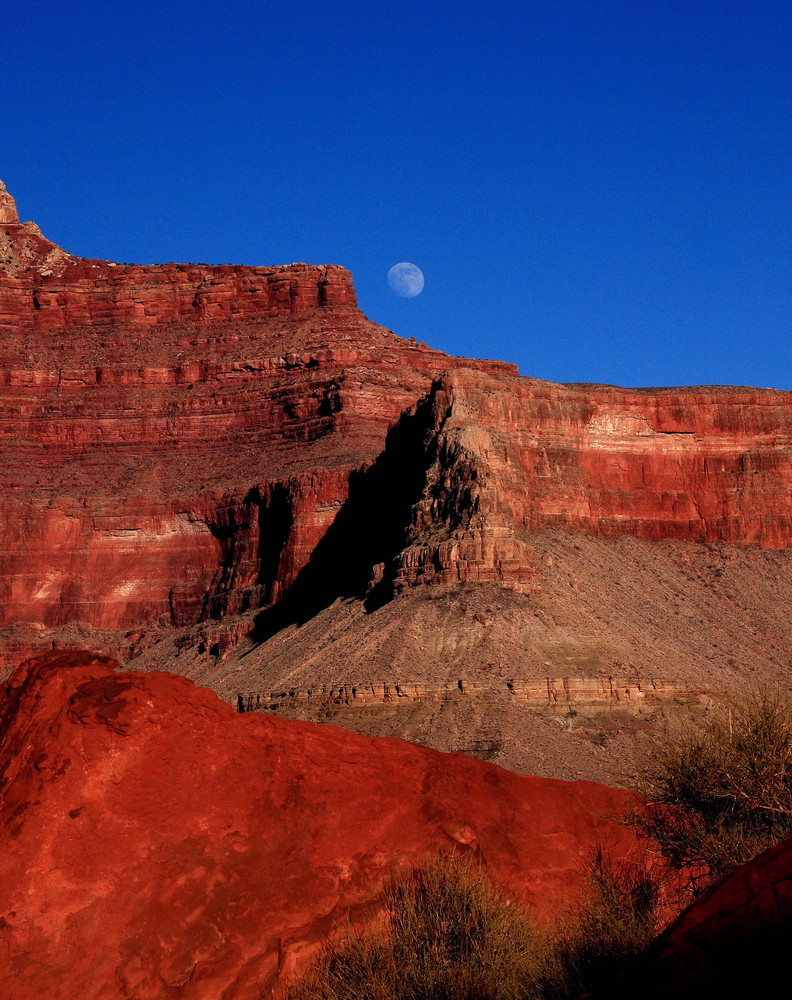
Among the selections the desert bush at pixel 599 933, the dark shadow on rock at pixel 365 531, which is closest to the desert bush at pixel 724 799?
the desert bush at pixel 599 933

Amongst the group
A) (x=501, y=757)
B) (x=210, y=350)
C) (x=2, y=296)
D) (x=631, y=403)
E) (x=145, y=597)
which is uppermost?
(x=2, y=296)

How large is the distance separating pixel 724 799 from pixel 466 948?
5.62 m

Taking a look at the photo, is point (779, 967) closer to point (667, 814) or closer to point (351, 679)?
point (667, 814)

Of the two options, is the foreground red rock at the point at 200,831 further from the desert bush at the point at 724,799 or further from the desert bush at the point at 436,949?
the desert bush at the point at 724,799

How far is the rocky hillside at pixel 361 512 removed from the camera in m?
50.3

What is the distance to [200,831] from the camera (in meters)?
14.5

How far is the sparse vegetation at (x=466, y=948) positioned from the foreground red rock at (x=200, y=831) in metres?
0.44

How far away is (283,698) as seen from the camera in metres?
49.7

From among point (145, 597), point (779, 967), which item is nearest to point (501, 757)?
point (779, 967)

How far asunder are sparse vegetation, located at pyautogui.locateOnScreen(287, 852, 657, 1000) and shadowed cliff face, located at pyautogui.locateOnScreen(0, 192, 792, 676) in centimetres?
4039

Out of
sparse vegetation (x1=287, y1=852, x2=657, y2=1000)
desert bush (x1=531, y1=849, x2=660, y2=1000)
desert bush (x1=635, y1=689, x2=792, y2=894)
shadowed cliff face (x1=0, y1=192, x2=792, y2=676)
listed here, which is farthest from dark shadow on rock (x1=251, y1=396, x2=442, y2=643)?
sparse vegetation (x1=287, y1=852, x2=657, y2=1000)

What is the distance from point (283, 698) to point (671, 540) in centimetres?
4104

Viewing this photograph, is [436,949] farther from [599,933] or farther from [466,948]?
[599,933]

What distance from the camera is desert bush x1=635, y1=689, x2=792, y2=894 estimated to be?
16.5 m
